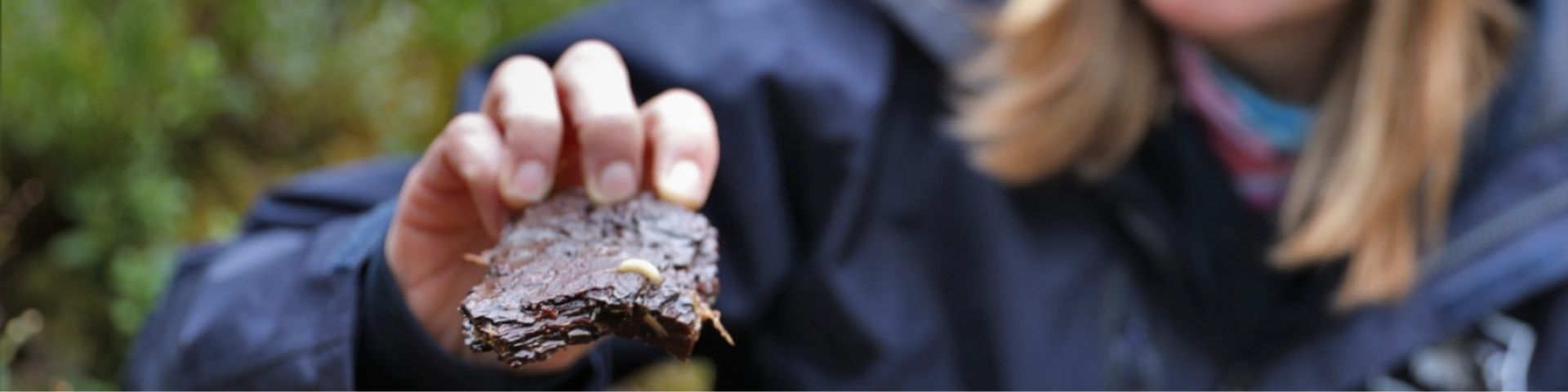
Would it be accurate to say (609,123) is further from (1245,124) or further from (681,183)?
(1245,124)

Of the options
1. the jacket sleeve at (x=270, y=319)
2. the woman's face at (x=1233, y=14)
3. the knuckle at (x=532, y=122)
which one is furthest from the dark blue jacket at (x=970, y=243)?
the knuckle at (x=532, y=122)

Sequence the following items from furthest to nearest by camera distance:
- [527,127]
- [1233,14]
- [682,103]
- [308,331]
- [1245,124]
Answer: [1245,124]
[1233,14]
[308,331]
[682,103]
[527,127]

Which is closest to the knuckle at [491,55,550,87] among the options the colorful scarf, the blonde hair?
A: the blonde hair

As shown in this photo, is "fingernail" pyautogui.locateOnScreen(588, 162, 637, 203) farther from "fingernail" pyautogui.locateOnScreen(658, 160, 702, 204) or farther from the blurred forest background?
the blurred forest background

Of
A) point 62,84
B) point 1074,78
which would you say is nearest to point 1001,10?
point 1074,78

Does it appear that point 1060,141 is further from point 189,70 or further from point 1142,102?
point 189,70

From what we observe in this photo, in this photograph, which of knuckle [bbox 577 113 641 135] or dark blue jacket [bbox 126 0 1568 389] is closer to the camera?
knuckle [bbox 577 113 641 135]

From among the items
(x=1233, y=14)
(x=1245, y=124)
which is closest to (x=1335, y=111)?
(x=1245, y=124)
